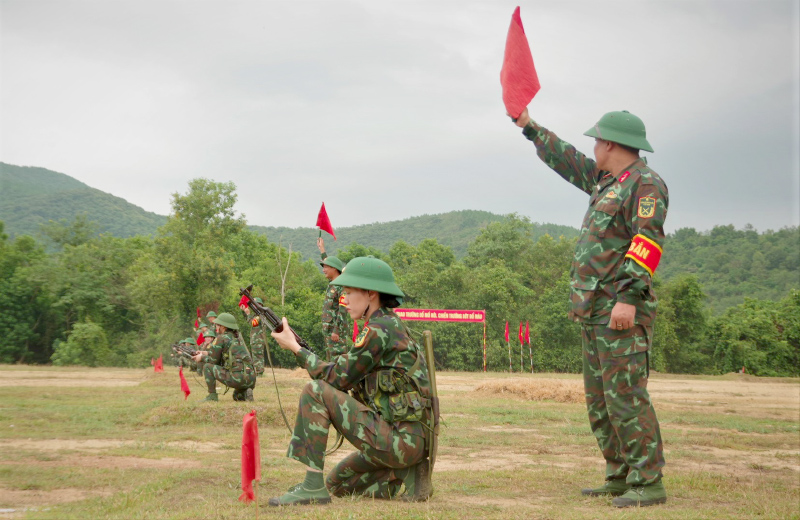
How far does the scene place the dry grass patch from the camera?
17.4 meters

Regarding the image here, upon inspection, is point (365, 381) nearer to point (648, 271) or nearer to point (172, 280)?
point (648, 271)

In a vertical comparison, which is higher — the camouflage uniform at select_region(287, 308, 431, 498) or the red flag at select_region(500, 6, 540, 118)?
the red flag at select_region(500, 6, 540, 118)

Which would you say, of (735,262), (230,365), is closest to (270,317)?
(230,365)

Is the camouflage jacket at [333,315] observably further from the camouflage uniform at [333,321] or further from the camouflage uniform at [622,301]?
the camouflage uniform at [622,301]

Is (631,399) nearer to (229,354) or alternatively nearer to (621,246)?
(621,246)

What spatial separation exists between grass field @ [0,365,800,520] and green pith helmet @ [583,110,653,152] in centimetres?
277

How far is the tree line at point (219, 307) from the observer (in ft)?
138

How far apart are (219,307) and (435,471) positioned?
124ft

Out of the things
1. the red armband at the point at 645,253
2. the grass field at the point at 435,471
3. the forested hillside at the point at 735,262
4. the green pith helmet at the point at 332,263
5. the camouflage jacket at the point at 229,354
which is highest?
the forested hillside at the point at 735,262

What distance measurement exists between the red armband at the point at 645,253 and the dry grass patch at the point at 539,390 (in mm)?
11767

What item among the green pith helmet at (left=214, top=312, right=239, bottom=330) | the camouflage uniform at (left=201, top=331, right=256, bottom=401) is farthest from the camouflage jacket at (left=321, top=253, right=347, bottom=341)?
the green pith helmet at (left=214, top=312, right=239, bottom=330)

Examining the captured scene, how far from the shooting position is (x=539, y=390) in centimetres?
1823

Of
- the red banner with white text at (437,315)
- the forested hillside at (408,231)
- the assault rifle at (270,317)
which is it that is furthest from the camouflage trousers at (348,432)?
the forested hillside at (408,231)

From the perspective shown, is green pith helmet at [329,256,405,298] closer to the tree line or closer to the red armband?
the red armband
